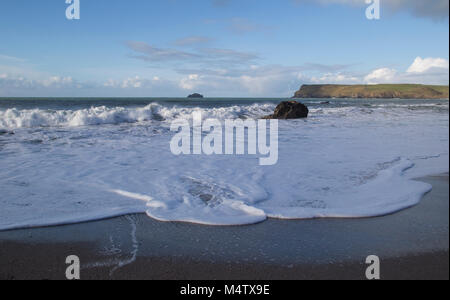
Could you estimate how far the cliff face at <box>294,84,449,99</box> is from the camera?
110881 millimetres

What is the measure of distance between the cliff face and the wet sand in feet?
363

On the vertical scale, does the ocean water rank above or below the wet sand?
above

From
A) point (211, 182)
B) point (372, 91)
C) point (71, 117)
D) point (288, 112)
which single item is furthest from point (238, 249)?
point (372, 91)

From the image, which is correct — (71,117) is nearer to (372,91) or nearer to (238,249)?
(238,249)

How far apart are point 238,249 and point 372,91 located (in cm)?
14323

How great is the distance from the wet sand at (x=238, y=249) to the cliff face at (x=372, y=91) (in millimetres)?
110781

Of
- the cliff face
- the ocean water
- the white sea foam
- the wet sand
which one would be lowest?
the wet sand

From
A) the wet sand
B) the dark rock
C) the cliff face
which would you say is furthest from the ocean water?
the cliff face

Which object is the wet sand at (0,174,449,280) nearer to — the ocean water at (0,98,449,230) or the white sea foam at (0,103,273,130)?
the ocean water at (0,98,449,230)

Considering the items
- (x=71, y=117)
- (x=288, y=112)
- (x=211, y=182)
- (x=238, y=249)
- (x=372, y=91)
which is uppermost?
(x=372, y=91)

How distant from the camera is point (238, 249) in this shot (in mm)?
3221

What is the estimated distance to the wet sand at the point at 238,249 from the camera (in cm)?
280

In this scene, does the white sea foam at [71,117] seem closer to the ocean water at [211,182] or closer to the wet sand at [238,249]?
A: the ocean water at [211,182]
